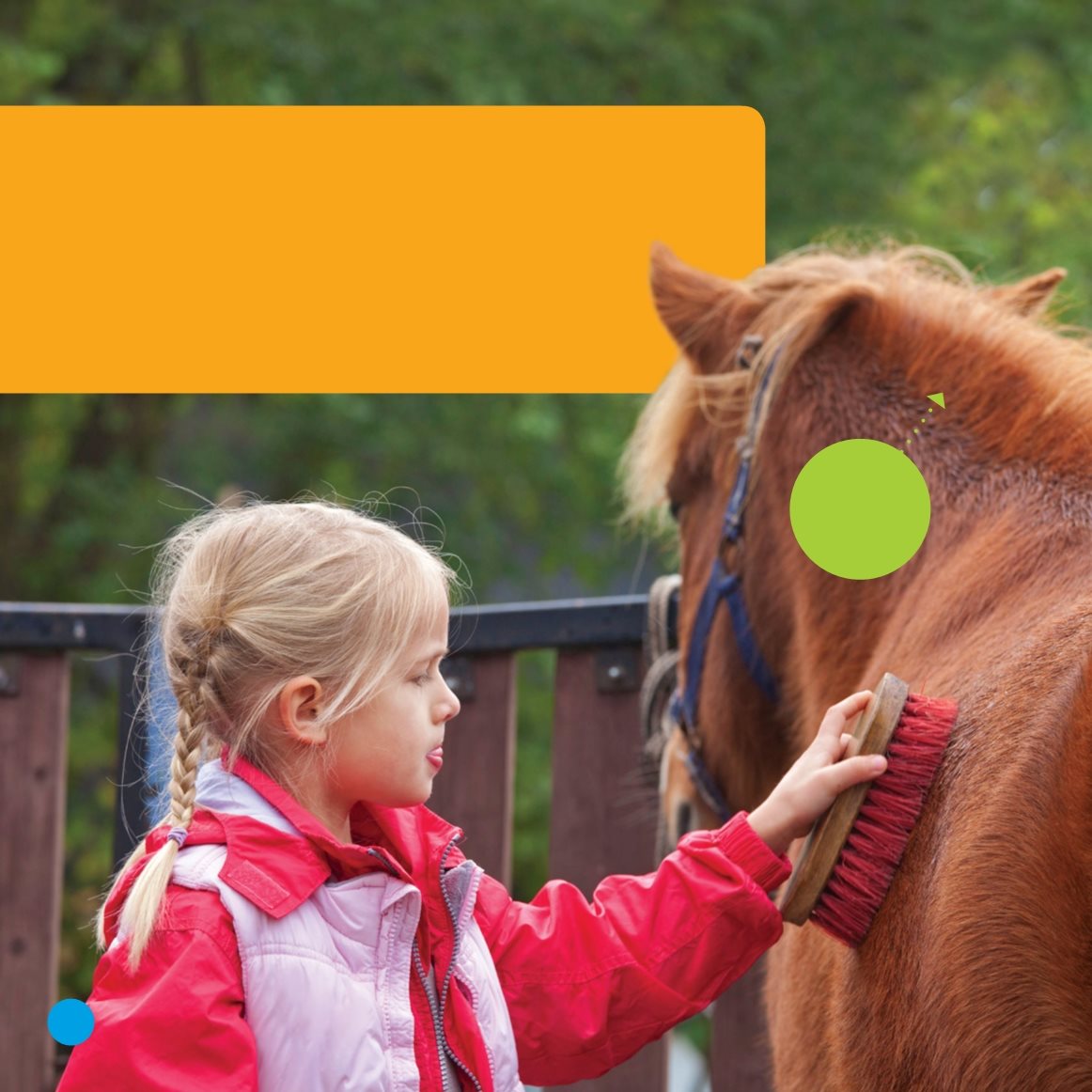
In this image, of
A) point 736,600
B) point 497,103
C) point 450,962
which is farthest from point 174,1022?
point 497,103

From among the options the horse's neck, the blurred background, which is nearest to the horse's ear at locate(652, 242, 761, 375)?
the horse's neck

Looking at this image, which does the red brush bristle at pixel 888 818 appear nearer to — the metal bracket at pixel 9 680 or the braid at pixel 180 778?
the braid at pixel 180 778

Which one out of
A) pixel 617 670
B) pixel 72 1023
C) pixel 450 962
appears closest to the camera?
pixel 72 1023

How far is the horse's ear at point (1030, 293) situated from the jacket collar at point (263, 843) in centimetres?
117

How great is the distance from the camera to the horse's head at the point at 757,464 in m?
1.91

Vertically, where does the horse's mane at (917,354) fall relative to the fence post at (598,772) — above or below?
above

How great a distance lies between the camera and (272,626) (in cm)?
146

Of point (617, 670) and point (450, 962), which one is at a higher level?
point (617, 670)

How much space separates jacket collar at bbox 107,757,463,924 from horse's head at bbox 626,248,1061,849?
27.0 inches

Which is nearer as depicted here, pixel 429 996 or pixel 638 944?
pixel 429 996

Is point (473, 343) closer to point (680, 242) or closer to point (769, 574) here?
point (680, 242)

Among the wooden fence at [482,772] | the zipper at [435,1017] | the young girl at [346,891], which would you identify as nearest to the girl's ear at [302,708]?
the young girl at [346,891]

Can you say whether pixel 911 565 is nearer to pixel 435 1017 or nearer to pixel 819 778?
pixel 819 778

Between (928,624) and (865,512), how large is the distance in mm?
148
